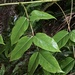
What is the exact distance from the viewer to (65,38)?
2.65 ft

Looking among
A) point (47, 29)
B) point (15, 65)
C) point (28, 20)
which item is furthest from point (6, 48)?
point (15, 65)

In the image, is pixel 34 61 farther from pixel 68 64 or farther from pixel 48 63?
pixel 68 64

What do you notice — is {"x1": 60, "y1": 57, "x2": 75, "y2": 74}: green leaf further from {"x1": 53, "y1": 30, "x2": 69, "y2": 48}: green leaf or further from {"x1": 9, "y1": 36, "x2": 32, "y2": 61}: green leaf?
{"x1": 9, "y1": 36, "x2": 32, "y2": 61}: green leaf

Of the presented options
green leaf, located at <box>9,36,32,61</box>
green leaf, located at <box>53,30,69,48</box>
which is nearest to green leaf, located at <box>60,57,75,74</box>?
green leaf, located at <box>53,30,69,48</box>

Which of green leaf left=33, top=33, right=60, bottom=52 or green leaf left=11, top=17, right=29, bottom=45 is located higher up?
green leaf left=11, top=17, right=29, bottom=45

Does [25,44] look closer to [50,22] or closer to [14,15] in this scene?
[50,22]

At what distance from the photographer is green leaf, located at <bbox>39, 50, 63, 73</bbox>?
707 mm

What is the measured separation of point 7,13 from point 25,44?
72cm

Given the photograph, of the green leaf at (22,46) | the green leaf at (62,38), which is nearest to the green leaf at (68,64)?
the green leaf at (62,38)

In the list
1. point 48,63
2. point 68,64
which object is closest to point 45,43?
point 48,63

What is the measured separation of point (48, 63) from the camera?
71 cm

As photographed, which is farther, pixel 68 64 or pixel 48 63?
pixel 68 64

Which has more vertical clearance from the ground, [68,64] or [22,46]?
[22,46]

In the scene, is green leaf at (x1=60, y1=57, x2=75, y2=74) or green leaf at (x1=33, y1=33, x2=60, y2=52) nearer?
green leaf at (x1=33, y1=33, x2=60, y2=52)
